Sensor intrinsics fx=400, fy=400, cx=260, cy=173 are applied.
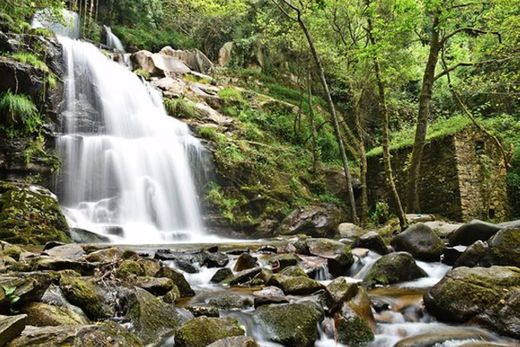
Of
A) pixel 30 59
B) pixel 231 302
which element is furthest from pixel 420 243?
pixel 30 59

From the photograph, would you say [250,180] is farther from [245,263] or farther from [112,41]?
[112,41]

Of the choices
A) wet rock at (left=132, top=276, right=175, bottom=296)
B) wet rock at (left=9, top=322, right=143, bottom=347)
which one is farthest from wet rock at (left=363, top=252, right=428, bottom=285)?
wet rock at (left=9, top=322, right=143, bottom=347)

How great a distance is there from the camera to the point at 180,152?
14.5 m

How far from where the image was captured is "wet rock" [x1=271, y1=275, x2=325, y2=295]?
4.76 meters

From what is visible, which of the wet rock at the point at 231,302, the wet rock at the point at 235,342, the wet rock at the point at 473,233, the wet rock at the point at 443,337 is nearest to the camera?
the wet rock at the point at 235,342

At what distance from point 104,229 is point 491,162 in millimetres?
12568

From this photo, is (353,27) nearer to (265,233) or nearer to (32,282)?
(265,233)

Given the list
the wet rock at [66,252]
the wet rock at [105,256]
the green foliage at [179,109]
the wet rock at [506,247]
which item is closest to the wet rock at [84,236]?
the wet rock at [66,252]

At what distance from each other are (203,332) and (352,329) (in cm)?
145

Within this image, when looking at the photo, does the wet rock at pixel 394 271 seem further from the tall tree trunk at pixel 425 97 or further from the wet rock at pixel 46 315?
the tall tree trunk at pixel 425 97

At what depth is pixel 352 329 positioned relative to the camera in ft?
12.5

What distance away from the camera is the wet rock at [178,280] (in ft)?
16.6

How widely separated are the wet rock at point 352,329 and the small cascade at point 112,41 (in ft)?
66.1

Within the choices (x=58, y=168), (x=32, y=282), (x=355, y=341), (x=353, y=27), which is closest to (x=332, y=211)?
(x=353, y=27)
